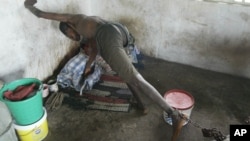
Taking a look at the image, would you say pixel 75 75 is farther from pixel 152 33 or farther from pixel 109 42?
pixel 152 33

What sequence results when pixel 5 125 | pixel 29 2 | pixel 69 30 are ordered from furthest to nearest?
pixel 69 30, pixel 29 2, pixel 5 125

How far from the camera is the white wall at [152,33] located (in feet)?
9.78

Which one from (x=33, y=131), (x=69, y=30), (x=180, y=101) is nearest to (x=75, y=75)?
(x=69, y=30)

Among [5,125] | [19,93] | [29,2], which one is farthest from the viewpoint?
[29,2]

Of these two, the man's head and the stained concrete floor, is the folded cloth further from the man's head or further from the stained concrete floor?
the man's head

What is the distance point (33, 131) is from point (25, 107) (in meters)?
0.33

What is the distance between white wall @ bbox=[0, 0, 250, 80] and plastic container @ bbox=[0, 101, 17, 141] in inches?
26.4

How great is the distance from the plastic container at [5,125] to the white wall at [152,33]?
0.67 metres

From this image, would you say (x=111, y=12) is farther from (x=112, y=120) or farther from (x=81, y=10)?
(x=112, y=120)

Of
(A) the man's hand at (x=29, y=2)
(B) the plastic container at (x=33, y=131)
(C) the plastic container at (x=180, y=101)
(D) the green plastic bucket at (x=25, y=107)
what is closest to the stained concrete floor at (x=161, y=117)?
(B) the plastic container at (x=33, y=131)

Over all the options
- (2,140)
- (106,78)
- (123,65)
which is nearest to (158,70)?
(106,78)

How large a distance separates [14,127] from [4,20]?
1.18 metres

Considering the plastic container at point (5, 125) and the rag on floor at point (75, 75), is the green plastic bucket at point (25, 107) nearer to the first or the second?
the plastic container at point (5, 125)

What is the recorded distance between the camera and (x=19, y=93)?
245 cm
